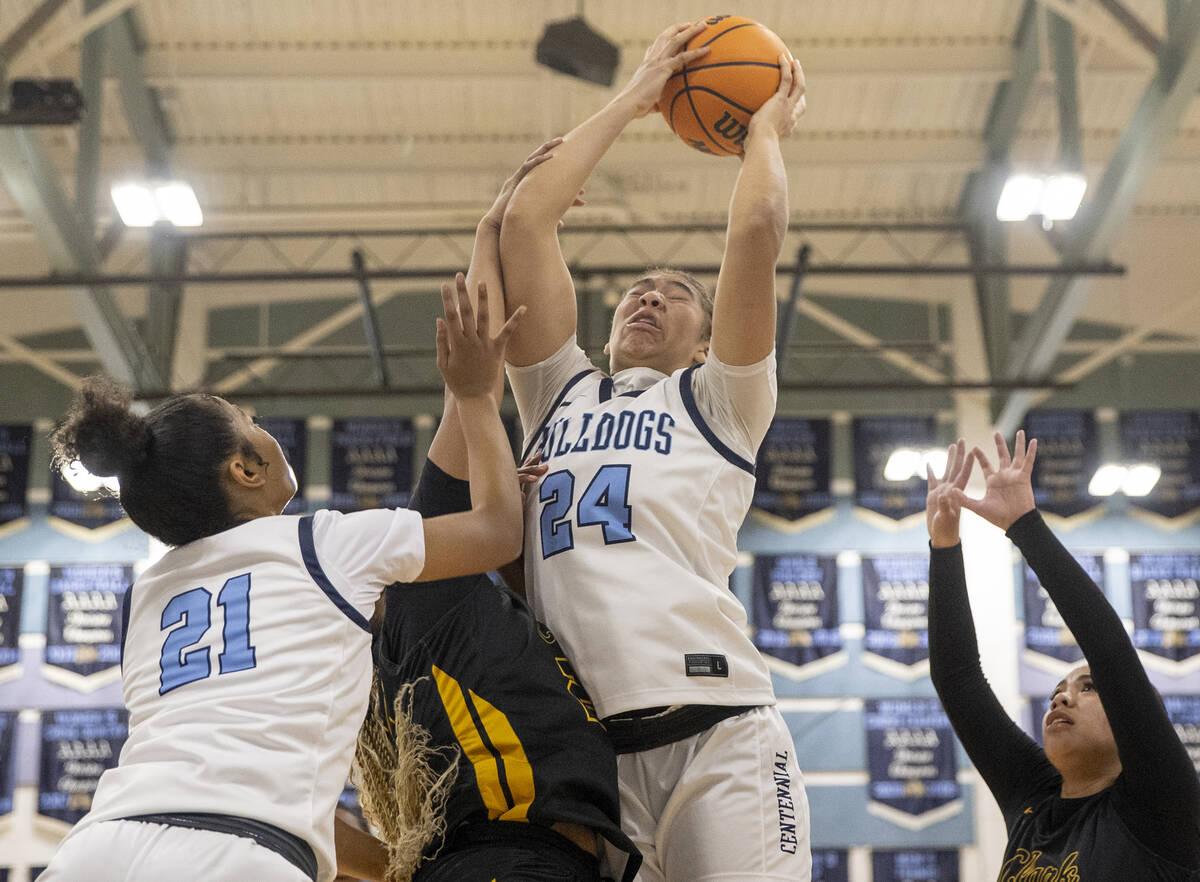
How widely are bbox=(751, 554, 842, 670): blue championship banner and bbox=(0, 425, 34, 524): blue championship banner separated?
24.7ft

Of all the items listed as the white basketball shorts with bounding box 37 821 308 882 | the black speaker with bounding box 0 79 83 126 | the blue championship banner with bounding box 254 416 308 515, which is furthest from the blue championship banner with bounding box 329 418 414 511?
the white basketball shorts with bounding box 37 821 308 882

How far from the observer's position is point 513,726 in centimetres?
243

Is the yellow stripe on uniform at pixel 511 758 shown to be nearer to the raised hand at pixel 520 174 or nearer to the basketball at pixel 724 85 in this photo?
the raised hand at pixel 520 174

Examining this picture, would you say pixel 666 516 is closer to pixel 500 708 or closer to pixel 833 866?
pixel 500 708

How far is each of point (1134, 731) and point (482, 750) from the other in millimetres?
1476

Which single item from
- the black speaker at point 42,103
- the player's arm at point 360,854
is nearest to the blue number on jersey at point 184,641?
the player's arm at point 360,854

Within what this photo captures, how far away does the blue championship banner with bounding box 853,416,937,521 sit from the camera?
13.4 meters

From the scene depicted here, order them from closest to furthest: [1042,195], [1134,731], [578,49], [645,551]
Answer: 1. [645,551]
2. [1134,731]
3. [578,49]
4. [1042,195]

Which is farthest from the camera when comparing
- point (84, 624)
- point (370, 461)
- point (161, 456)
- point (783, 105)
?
point (370, 461)

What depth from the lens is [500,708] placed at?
245cm

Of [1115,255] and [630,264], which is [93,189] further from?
[1115,255]

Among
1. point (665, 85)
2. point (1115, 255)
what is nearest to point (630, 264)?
point (1115, 255)

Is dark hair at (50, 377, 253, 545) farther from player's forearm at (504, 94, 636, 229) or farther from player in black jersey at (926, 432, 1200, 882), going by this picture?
player in black jersey at (926, 432, 1200, 882)

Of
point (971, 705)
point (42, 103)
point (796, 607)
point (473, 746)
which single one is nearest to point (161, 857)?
point (473, 746)
